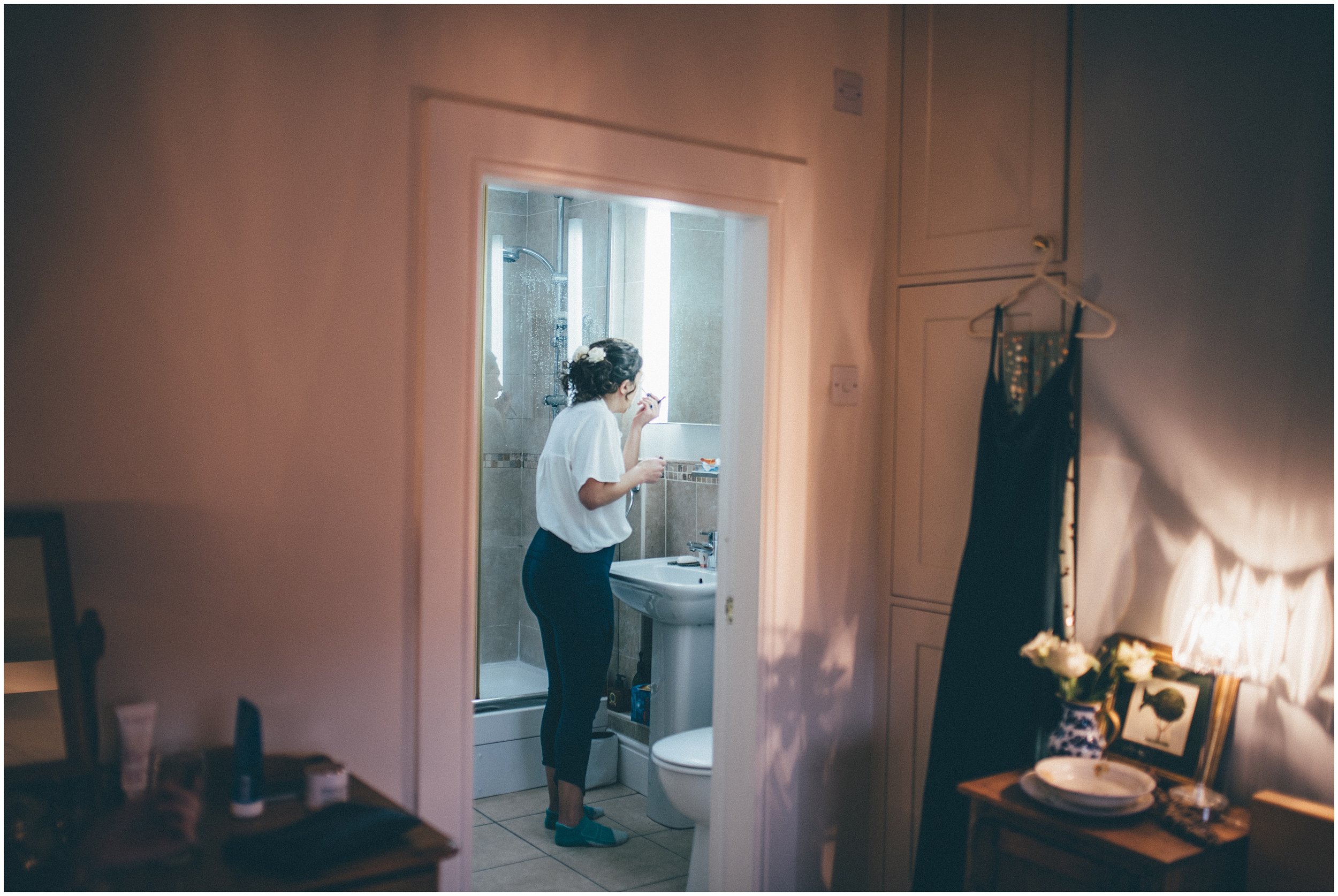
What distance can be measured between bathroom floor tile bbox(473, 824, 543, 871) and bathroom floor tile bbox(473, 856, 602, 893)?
34 millimetres

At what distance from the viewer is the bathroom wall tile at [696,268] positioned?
404 centimetres

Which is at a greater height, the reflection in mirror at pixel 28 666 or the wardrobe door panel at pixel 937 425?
the wardrobe door panel at pixel 937 425

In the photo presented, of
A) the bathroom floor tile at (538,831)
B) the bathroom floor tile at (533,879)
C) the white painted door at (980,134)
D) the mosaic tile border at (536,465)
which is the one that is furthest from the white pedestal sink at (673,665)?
the white painted door at (980,134)

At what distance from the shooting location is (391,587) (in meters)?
2.17

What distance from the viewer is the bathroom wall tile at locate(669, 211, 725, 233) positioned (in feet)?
13.4

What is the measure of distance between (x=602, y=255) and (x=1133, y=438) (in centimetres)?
253

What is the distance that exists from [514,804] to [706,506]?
133cm

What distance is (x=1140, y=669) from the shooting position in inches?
85.9

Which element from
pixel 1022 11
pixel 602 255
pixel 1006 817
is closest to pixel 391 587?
pixel 1006 817

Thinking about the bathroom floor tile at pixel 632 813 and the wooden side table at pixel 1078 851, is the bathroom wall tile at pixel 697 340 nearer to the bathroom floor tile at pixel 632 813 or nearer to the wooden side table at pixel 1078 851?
the bathroom floor tile at pixel 632 813

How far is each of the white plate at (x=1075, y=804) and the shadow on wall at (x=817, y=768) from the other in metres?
0.73

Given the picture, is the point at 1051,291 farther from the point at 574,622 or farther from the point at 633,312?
the point at 633,312

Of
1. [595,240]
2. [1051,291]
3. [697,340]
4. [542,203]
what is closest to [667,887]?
[697,340]

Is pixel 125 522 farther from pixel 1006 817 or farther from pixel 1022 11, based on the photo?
pixel 1022 11
